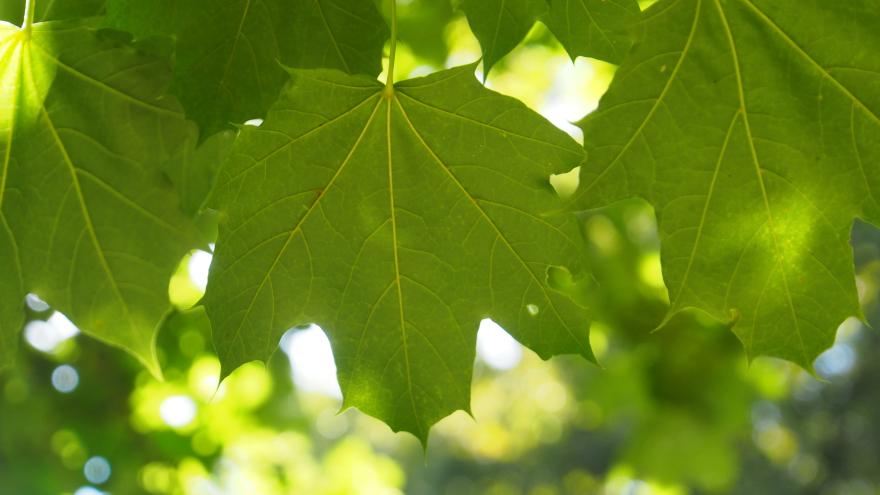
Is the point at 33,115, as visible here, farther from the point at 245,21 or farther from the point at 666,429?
the point at 666,429

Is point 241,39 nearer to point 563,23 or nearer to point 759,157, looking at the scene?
point 563,23

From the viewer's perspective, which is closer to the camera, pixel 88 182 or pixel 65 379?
pixel 88 182

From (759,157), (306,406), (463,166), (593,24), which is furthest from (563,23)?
(306,406)

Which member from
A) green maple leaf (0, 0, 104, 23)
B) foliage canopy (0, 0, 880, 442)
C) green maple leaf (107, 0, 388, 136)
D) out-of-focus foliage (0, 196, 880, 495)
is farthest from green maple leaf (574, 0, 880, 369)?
out-of-focus foliage (0, 196, 880, 495)

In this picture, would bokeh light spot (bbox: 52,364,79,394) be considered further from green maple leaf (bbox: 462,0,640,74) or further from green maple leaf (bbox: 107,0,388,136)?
green maple leaf (bbox: 462,0,640,74)

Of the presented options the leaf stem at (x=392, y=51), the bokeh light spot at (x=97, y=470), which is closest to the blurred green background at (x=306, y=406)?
the bokeh light spot at (x=97, y=470)

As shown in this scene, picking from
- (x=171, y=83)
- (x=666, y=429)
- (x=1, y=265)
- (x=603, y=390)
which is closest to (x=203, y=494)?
(x=603, y=390)
